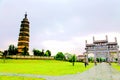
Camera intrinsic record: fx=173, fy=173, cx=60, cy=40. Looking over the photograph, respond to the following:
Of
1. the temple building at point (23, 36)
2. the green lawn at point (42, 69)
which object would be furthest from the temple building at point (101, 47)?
the temple building at point (23, 36)

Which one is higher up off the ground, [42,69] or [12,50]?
[12,50]

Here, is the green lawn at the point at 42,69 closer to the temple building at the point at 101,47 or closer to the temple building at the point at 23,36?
the temple building at the point at 101,47

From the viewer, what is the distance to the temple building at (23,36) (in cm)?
8316

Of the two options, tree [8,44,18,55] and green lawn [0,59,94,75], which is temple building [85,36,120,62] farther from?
tree [8,44,18,55]

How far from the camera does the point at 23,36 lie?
8588 cm

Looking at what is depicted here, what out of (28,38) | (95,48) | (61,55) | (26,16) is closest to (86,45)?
(95,48)

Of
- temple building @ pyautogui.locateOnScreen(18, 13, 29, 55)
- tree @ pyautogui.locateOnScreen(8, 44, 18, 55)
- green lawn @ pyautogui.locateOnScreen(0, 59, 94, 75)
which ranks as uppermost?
temple building @ pyautogui.locateOnScreen(18, 13, 29, 55)

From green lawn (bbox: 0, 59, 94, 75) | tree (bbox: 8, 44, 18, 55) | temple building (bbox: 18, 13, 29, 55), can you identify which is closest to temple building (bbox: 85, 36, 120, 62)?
green lawn (bbox: 0, 59, 94, 75)

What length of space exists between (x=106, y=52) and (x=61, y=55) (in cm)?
3508

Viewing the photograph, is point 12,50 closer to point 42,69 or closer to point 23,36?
point 23,36

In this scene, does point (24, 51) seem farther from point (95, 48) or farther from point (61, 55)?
point (95, 48)

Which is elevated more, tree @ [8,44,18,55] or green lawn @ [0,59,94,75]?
tree @ [8,44,18,55]

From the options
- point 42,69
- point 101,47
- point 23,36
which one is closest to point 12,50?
point 23,36

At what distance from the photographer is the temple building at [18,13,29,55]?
3274 inches
